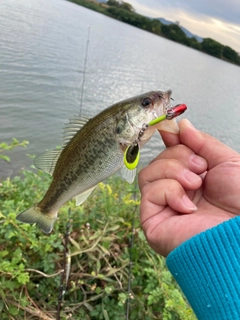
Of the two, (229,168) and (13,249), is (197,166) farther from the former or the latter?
(13,249)

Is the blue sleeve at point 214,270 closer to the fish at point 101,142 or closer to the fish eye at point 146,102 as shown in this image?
the fish at point 101,142

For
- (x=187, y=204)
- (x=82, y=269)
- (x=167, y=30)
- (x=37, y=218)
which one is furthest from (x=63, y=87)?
(x=167, y=30)

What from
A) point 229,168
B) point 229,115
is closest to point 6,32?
point 229,115

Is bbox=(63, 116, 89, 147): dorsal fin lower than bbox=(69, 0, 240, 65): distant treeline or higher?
lower

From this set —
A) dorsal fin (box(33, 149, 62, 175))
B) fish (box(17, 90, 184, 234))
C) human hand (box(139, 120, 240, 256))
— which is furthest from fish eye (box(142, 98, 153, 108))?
dorsal fin (box(33, 149, 62, 175))

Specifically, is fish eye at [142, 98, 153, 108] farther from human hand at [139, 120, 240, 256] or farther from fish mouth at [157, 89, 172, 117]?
human hand at [139, 120, 240, 256]

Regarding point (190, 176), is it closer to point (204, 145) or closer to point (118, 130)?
point (204, 145)

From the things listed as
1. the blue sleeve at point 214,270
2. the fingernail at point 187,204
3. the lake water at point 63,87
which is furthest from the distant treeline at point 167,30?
the blue sleeve at point 214,270
